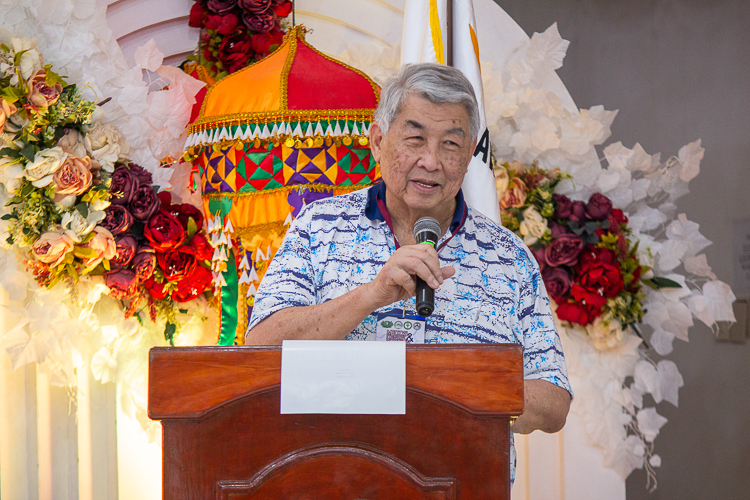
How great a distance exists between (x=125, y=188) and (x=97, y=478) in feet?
3.41

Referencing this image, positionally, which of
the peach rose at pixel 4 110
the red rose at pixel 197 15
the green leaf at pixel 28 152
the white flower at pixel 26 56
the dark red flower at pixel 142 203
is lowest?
the dark red flower at pixel 142 203

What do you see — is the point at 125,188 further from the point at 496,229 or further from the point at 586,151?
the point at 586,151

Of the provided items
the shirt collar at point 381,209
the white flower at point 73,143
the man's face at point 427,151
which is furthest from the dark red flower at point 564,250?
the white flower at point 73,143

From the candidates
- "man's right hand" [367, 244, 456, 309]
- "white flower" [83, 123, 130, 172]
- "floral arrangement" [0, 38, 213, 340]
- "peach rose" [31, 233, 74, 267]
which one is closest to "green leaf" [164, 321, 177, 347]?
"floral arrangement" [0, 38, 213, 340]

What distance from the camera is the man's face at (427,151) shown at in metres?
1.48

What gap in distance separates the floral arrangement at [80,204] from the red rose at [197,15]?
0.78m

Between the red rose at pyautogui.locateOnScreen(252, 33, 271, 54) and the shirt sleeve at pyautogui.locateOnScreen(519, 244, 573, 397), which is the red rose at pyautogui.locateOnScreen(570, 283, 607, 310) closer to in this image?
the shirt sleeve at pyautogui.locateOnScreen(519, 244, 573, 397)

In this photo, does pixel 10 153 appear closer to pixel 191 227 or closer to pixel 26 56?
pixel 26 56

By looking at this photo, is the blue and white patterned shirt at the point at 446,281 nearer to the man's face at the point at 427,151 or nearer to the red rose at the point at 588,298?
the man's face at the point at 427,151

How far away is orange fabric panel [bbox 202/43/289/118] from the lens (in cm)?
193

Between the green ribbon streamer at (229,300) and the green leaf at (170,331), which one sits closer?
the green ribbon streamer at (229,300)

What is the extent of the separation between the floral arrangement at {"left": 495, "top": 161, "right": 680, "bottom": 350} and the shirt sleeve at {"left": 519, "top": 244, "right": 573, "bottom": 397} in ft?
2.69

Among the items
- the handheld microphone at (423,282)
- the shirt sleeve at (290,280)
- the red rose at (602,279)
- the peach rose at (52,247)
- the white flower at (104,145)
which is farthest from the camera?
the red rose at (602,279)

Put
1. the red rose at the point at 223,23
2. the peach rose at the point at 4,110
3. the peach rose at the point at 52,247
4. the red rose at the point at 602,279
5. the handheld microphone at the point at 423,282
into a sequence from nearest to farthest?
the handheld microphone at the point at 423,282
the peach rose at the point at 4,110
the peach rose at the point at 52,247
the red rose at the point at 602,279
the red rose at the point at 223,23
